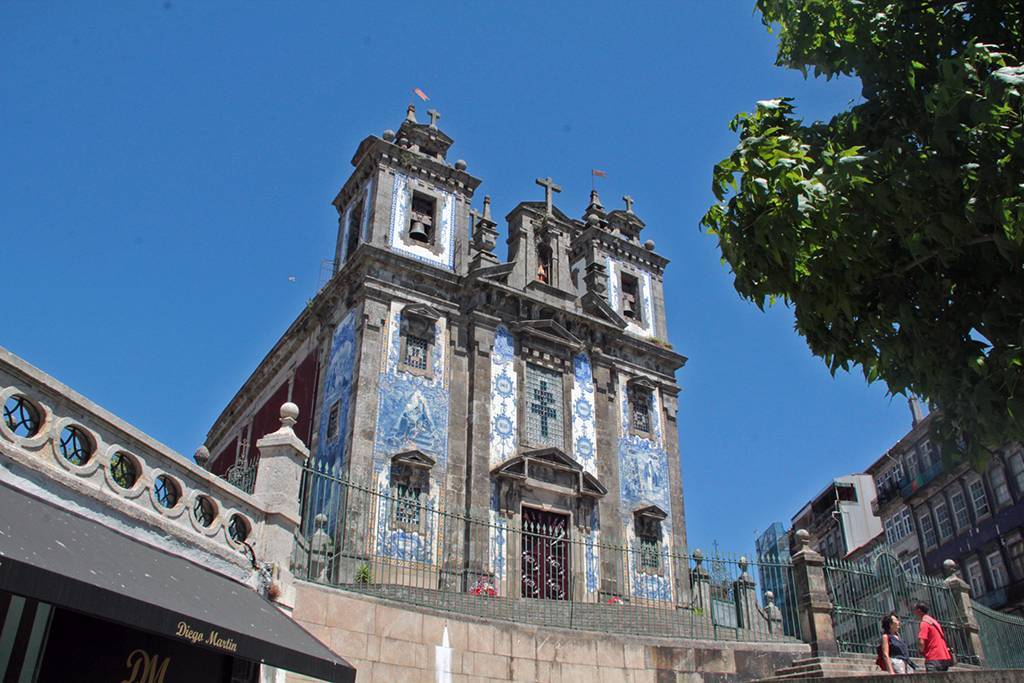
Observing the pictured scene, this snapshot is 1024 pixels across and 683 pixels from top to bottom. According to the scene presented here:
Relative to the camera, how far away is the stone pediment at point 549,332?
2360 centimetres

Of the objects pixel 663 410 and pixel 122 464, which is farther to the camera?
pixel 663 410

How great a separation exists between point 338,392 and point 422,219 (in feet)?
18.1

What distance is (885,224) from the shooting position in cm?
729

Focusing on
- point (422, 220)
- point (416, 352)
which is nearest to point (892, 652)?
point (416, 352)

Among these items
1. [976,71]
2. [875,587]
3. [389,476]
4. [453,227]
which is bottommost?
[875,587]

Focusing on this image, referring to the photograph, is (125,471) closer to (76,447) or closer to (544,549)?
(76,447)

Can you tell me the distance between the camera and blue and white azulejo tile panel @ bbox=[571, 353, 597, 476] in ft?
76.0

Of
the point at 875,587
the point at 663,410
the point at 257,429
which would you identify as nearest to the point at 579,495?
the point at 663,410

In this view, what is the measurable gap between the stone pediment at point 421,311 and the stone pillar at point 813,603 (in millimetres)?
11394

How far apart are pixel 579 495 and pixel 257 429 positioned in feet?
36.7

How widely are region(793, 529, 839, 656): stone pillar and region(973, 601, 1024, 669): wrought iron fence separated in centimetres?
455

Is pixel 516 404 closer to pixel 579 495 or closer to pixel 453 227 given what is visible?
pixel 579 495

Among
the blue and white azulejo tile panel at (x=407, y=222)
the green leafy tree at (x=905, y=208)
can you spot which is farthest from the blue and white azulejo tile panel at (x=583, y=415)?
the green leafy tree at (x=905, y=208)

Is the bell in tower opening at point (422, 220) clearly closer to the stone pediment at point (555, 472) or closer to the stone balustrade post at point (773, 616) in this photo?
the stone pediment at point (555, 472)
